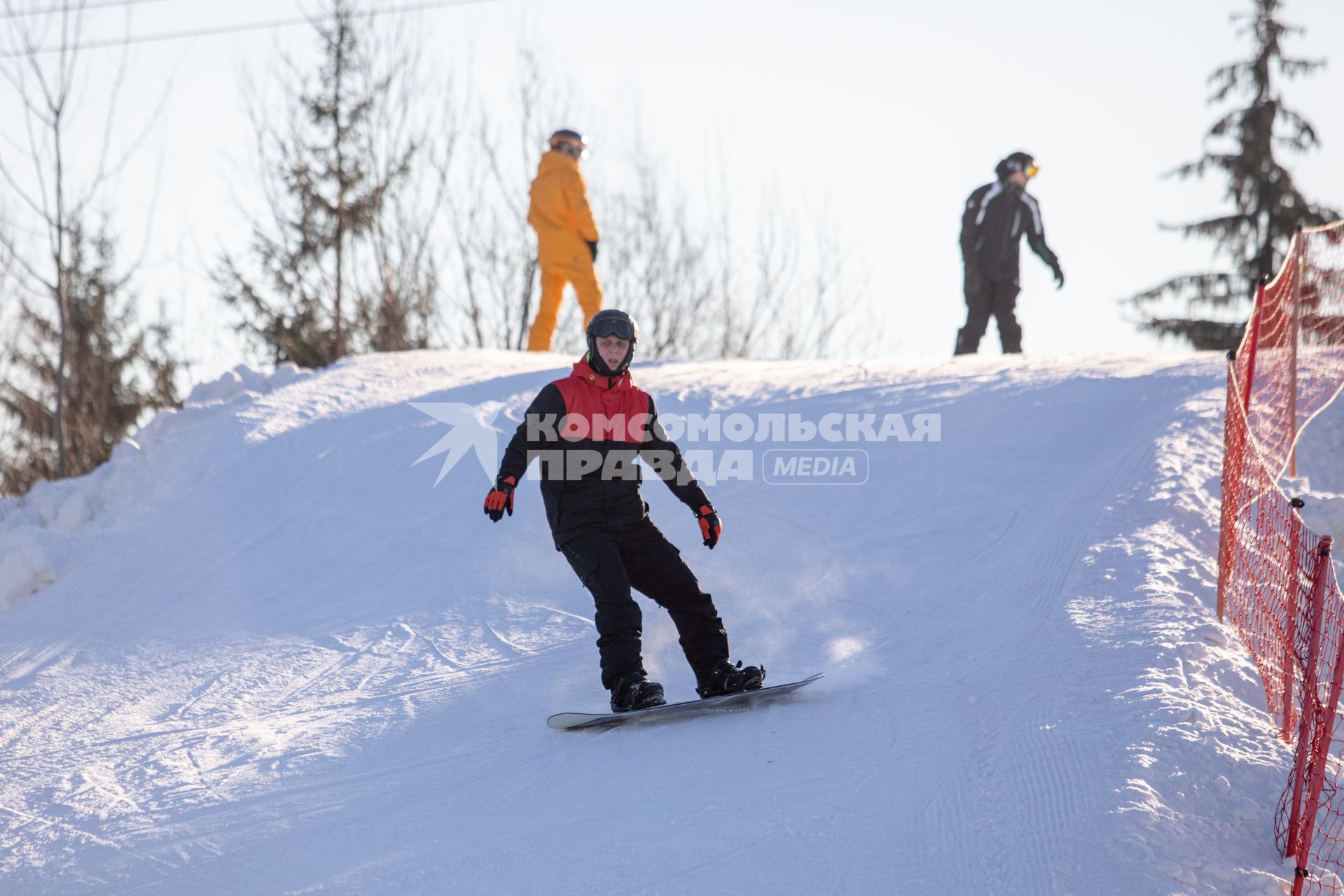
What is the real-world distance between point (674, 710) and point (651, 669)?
90 centimetres

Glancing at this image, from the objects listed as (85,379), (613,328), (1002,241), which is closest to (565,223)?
(1002,241)

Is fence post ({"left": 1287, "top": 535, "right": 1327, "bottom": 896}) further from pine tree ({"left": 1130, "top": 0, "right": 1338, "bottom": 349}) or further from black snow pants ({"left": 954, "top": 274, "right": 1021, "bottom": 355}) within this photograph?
pine tree ({"left": 1130, "top": 0, "right": 1338, "bottom": 349})

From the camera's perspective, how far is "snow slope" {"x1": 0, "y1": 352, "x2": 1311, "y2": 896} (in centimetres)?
382

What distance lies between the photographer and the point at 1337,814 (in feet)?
12.4

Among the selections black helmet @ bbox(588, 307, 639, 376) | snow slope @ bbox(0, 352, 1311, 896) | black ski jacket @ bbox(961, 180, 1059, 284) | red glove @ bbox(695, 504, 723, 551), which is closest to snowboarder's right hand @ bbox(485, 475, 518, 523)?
black helmet @ bbox(588, 307, 639, 376)

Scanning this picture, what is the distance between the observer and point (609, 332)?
4938mm

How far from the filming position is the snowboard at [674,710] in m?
4.73

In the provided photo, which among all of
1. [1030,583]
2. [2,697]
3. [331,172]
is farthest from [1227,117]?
[2,697]

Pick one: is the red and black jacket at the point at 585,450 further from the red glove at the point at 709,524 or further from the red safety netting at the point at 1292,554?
the red safety netting at the point at 1292,554

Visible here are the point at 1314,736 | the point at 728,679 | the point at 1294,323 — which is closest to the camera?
the point at 1314,736

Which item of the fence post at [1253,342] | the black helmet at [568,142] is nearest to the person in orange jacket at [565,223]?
the black helmet at [568,142]

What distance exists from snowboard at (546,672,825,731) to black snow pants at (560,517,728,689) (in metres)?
0.15

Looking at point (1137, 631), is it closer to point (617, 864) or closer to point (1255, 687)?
point (1255, 687)

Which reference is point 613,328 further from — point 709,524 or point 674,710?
point 674,710
